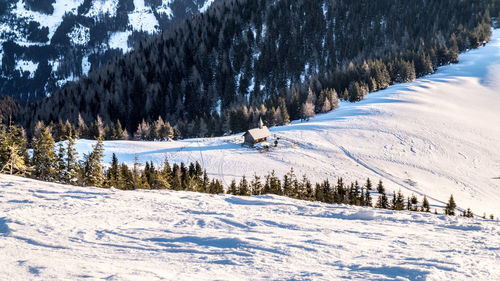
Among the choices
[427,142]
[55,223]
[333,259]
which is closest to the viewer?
[333,259]

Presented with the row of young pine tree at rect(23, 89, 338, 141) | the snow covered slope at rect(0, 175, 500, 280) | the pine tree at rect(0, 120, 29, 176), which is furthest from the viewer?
the row of young pine tree at rect(23, 89, 338, 141)

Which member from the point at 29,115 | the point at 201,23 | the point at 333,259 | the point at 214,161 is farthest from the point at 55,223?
the point at 201,23

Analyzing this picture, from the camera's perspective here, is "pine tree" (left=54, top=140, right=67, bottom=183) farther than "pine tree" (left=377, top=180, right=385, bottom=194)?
No

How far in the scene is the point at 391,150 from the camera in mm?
56562

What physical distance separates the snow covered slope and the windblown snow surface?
32328 mm

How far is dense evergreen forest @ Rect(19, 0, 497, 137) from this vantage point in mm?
119188

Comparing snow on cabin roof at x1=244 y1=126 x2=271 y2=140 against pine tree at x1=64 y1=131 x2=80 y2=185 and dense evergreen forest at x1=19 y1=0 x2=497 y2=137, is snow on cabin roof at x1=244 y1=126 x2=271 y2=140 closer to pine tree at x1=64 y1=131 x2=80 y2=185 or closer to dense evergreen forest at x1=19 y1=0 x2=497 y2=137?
pine tree at x1=64 y1=131 x2=80 y2=185

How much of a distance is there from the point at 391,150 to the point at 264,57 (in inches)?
4409

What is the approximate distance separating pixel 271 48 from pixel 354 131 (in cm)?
10999

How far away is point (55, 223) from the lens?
38.3 feet

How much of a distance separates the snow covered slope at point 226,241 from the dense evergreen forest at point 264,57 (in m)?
86.3

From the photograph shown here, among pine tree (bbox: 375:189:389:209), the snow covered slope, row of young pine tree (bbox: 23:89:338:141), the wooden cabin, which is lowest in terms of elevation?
pine tree (bbox: 375:189:389:209)

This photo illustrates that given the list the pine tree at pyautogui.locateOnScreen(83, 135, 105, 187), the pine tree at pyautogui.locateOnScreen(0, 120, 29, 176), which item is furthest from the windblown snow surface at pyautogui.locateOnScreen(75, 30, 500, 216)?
the pine tree at pyautogui.locateOnScreen(0, 120, 29, 176)

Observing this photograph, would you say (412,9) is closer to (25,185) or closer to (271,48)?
(271,48)
